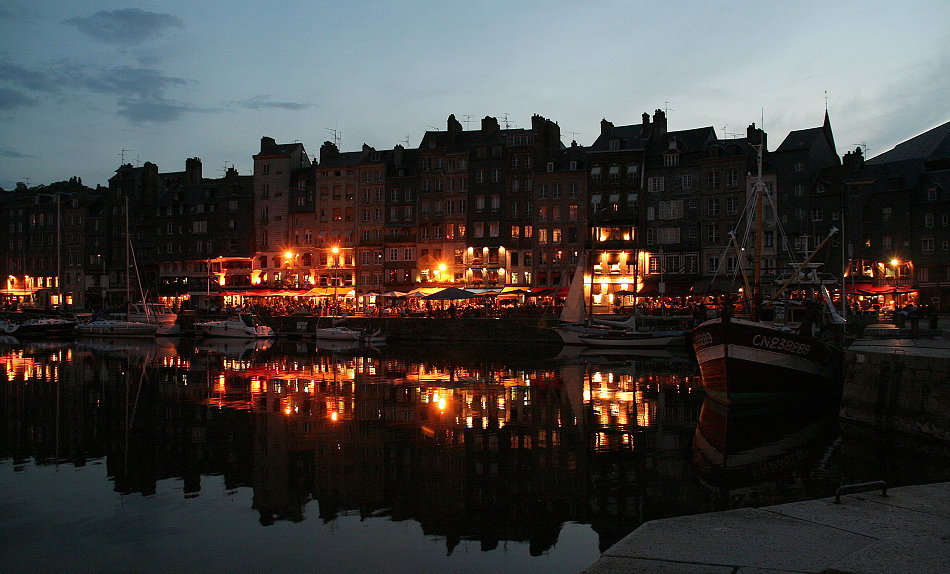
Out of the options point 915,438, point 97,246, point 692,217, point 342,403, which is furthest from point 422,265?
point 915,438

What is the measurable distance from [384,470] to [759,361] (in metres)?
13.7

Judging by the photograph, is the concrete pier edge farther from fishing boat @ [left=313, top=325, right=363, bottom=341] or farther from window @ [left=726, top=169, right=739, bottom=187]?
window @ [left=726, top=169, right=739, bottom=187]

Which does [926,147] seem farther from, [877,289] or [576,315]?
[576,315]

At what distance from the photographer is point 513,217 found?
242 feet

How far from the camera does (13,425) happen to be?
70.0 ft

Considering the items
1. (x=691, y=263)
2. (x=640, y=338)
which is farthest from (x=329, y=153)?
(x=640, y=338)

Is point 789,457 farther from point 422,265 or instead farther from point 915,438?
point 422,265

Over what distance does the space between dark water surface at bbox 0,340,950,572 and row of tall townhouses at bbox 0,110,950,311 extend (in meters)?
Result: 30.8

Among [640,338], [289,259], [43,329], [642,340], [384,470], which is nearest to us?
[384,470]

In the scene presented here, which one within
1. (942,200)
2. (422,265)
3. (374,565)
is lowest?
(374,565)

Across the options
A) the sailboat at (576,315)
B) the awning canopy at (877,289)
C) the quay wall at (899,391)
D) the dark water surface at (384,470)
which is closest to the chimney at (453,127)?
the sailboat at (576,315)

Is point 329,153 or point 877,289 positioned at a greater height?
point 329,153

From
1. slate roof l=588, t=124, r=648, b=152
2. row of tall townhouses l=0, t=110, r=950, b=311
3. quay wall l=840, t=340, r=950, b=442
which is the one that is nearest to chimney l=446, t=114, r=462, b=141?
row of tall townhouses l=0, t=110, r=950, b=311

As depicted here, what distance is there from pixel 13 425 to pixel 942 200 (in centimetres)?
6793
